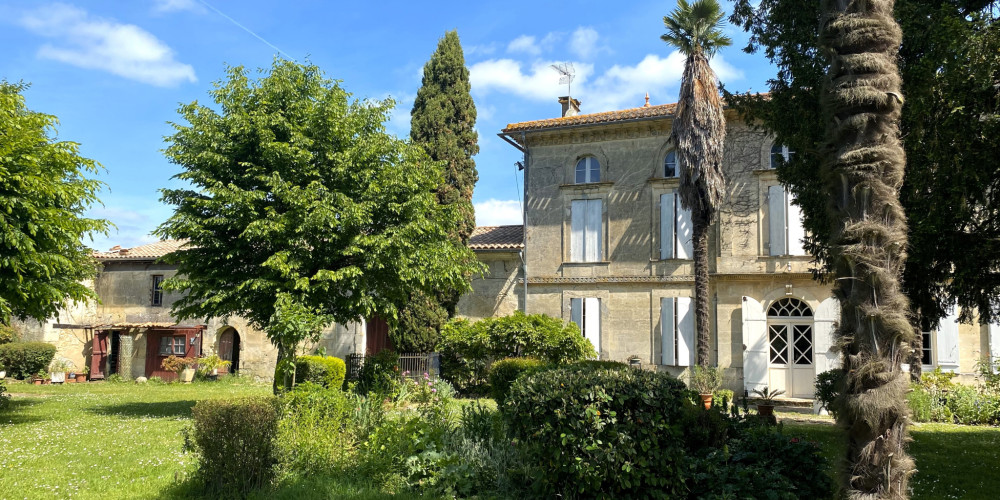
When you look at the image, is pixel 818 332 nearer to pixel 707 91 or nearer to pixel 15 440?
pixel 707 91

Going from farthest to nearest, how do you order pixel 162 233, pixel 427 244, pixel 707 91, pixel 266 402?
pixel 707 91 → pixel 427 244 → pixel 162 233 → pixel 266 402

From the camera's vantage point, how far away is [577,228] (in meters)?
20.1

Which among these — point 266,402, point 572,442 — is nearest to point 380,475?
point 266,402

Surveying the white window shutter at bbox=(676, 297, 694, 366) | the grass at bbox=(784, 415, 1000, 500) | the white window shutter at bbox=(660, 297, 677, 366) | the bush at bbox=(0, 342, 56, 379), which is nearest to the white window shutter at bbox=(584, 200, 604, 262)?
the white window shutter at bbox=(660, 297, 677, 366)

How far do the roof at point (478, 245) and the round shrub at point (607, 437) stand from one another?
14514 millimetres

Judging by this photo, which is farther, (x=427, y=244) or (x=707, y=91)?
(x=707, y=91)

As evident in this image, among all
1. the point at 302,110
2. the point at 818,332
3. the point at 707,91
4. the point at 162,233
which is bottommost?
the point at 818,332

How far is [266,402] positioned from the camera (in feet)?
22.2

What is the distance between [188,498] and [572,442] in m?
3.80

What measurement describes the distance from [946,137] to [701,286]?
9390 mm

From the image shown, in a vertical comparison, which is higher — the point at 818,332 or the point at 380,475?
the point at 818,332

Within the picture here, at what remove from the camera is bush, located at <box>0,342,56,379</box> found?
2280 centimetres

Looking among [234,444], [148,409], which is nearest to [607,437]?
[234,444]

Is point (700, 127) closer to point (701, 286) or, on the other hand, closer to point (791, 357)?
point (701, 286)
